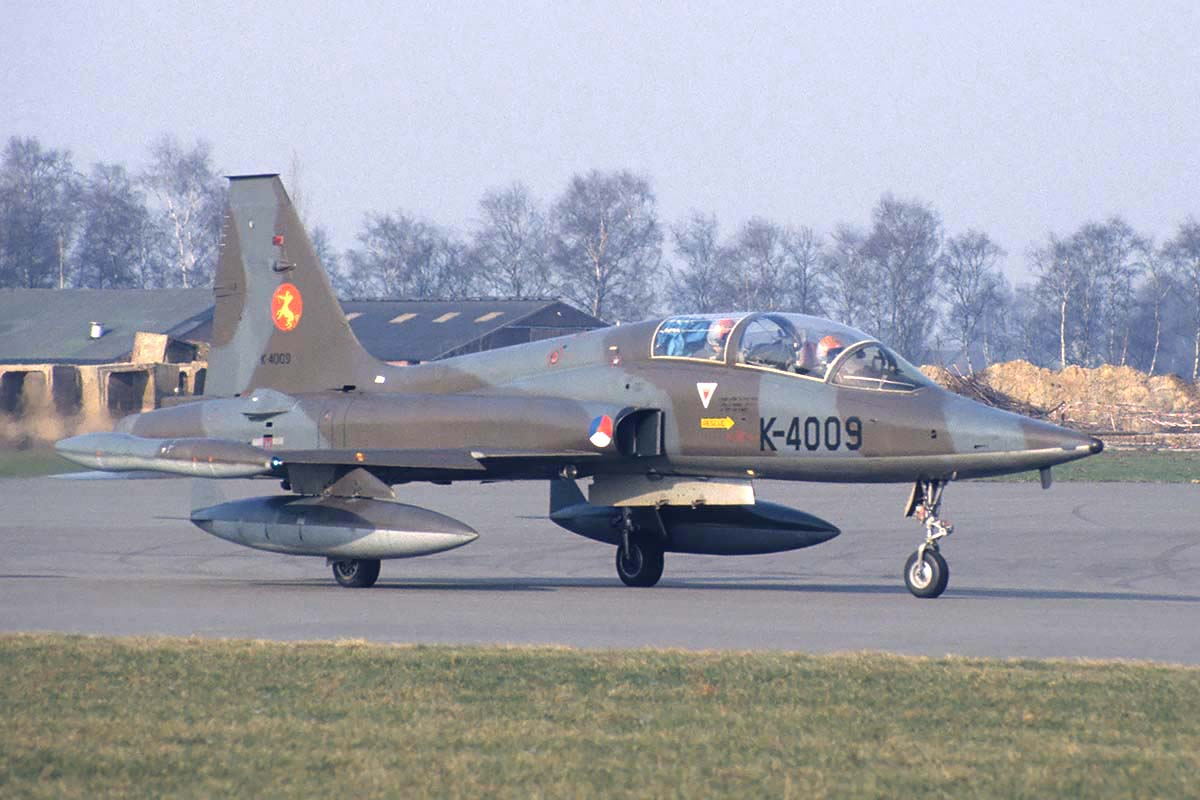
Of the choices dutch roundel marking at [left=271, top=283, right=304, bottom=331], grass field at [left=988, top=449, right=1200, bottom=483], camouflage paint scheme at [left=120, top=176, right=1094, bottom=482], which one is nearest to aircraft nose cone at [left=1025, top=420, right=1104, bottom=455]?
camouflage paint scheme at [left=120, top=176, right=1094, bottom=482]

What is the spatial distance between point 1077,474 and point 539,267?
153ft

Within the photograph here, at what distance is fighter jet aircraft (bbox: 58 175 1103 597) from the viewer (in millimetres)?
12992

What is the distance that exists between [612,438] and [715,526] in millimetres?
1892

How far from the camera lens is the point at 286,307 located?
16.4m

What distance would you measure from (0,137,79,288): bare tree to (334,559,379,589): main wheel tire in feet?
200

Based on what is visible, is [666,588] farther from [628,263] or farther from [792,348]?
[628,263]

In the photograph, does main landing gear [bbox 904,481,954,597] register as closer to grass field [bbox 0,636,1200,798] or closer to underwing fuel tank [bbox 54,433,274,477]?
grass field [bbox 0,636,1200,798]

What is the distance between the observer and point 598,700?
7605 mm

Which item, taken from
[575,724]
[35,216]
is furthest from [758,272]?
[575,724]

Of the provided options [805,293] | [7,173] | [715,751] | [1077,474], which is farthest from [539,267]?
[715,751]

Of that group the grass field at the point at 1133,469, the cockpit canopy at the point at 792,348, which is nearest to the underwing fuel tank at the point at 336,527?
the cockpit canopy at the point at 792,348

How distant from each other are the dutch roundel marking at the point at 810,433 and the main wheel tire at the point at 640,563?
1873 mm

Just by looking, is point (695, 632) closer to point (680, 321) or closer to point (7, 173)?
point (680, 321)

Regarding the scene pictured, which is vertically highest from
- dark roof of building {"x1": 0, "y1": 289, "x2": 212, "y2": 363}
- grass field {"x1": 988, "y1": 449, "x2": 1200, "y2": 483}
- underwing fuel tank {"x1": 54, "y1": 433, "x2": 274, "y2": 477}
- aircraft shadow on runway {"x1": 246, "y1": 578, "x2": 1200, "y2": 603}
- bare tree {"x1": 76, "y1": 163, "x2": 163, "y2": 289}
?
bare tree {"x1": 76, "y1": 163, "x2": 163, "y2": 289}
